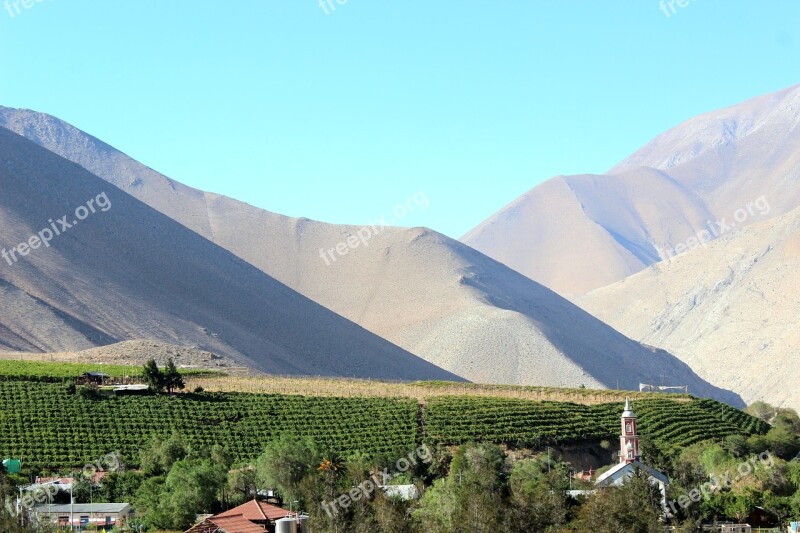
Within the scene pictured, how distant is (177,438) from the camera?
75.5 m

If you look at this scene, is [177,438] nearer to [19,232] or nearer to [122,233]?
[19,232]

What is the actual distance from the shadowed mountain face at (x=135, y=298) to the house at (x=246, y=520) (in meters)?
82.9

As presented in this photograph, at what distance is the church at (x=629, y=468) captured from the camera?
63.4 m

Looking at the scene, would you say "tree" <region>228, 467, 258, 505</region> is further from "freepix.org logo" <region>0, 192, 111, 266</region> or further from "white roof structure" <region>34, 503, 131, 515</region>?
"freepix.org logo" <region>0, 192, 111, 266</region>

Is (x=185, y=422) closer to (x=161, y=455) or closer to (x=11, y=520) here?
(x=161, y=455)

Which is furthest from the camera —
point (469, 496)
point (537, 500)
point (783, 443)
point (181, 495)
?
point (783, 443)

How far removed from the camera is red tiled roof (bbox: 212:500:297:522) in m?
53.5

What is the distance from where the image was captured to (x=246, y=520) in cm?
5312

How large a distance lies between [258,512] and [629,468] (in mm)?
21797

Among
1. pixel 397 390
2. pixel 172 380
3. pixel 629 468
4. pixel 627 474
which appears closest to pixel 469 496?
pixel 627 474

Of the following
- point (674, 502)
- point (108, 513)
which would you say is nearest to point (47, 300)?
point (108, 513)

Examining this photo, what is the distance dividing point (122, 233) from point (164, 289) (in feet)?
61.9

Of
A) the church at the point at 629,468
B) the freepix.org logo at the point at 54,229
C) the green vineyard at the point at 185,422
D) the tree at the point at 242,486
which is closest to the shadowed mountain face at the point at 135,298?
the freepix.org logo at the point at 54,229

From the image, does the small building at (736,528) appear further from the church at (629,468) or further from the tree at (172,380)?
the tree at (172,380)
